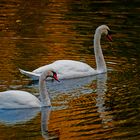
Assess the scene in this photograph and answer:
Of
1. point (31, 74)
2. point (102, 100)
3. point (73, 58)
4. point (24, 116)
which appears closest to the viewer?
point (24, 116)

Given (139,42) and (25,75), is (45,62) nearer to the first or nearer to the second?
(25,75)

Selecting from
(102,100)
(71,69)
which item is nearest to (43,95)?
(102,100)

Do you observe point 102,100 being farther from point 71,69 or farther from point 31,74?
point 71,69

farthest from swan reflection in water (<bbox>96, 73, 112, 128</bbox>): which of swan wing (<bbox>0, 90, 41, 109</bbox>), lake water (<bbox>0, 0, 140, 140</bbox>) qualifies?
swan wing (<bbox>0, 90, 41, 109</bbox>)

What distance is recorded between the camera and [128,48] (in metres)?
21.8

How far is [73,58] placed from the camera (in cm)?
2077

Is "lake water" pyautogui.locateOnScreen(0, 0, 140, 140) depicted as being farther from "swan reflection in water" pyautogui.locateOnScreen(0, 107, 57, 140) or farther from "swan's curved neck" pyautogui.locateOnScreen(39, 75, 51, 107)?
"swan's curved neck" pyautogui.locateOnScreen(39, 75, 51, 107)

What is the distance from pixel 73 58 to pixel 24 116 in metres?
5.36

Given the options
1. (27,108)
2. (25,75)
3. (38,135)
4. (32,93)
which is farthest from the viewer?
(25,75)

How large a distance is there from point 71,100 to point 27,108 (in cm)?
87

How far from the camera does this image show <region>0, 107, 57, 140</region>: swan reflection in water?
1480 cm

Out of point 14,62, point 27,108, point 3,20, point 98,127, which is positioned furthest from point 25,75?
point 3,20

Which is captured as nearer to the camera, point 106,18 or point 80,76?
point 80,76

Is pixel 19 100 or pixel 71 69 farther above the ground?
pixel 19 100
